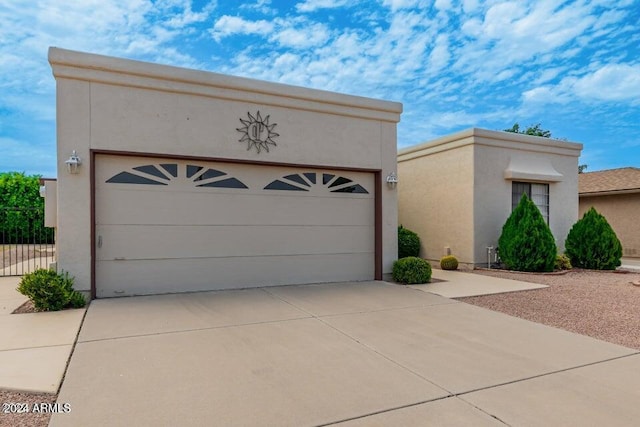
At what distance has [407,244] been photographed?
12445 millimetres

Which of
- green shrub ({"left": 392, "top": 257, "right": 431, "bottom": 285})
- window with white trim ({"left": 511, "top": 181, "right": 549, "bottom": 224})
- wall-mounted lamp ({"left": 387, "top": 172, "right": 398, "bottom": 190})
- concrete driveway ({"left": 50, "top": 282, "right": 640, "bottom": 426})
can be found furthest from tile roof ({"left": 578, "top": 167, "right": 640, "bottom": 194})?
concrete driveway ({"left": 50, "top": 282, "right": 640, "bottom": 426})

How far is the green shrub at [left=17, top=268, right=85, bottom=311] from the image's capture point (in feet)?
19.6

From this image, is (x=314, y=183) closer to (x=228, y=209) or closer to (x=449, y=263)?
(x=228, y=209)

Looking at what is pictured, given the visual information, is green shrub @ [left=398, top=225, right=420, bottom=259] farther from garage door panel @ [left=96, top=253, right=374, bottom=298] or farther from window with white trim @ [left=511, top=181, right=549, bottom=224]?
garage door panel @ [left=96, top=253, right=374, bottom=298]

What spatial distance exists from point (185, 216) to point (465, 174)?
27.2 ft

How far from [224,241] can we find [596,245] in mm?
11127

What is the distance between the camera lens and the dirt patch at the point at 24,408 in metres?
2.87

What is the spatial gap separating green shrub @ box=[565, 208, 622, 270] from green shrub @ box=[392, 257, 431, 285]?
644cm

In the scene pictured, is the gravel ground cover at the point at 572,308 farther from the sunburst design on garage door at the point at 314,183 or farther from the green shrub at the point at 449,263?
the sunburst design on garage door at the point at 314,183

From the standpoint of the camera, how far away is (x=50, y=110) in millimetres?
6832

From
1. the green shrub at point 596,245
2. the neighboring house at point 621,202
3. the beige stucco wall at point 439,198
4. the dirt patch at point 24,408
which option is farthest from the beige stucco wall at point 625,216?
the dirt patch at point 24,408

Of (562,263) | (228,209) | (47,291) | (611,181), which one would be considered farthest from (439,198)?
(47,291)

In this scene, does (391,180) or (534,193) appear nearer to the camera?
(391,180)

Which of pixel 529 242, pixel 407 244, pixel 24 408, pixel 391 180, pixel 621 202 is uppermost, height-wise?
pixel 391 180
